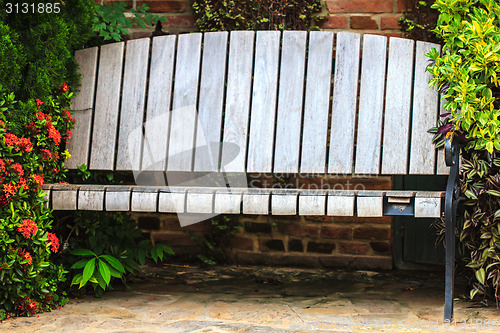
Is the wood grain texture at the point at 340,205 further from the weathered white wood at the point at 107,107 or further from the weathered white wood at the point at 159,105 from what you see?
the weathered white wood at the point at 107,107

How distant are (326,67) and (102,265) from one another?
122 cm

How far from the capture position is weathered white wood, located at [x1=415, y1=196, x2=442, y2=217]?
2.00 meters

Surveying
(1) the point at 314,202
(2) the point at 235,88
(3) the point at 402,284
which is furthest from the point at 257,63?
(3) the point at 402,284

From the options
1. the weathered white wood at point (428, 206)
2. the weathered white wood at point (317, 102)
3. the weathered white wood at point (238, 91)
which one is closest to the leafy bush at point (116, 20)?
the weathered white wood at point (238, 91)

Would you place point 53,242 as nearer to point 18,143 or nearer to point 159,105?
point 18,143

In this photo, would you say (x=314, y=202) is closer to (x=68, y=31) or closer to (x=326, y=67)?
(x=326, y=67)

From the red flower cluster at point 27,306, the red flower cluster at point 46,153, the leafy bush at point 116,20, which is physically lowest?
the red flower cluster at point 27,306

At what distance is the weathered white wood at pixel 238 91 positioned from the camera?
2.45 meters

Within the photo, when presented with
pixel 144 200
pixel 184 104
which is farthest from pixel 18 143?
pixel 184 104

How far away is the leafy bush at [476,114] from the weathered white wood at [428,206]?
8.4 inches

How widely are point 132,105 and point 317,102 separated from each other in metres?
0.80

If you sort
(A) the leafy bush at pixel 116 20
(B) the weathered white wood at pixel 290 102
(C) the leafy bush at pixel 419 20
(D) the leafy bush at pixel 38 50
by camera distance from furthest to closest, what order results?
(C) the leafy bush at pixel 419 20 < (A) the leafy bush at pixel 116 20 < (B) the weathered white wood at pixel 290 102 < (D) the leafy bush at pixel 38 50

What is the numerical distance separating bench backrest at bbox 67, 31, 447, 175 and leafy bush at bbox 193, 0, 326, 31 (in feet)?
1.57

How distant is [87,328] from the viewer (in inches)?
77.0
